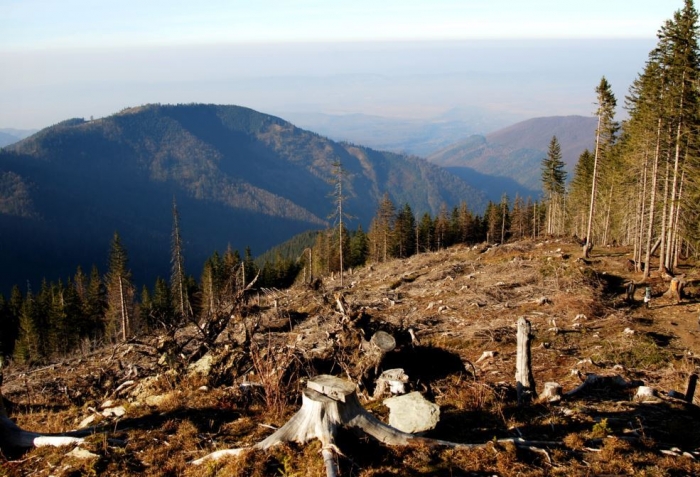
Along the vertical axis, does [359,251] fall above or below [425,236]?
below

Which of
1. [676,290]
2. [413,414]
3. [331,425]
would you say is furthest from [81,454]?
[676,290]

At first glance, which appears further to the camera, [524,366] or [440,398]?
[440,398]

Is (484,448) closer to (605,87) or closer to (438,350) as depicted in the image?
(438,350)

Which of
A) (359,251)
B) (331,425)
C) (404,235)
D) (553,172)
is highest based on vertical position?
(553,172)

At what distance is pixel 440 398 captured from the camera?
9.24 meters

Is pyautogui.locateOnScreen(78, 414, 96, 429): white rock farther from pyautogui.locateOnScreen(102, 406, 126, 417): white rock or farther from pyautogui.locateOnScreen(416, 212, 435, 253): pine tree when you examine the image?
pyautogui.locateOnScreen(416, 212, 435, 253): pine tree

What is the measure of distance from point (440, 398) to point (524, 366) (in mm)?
1694

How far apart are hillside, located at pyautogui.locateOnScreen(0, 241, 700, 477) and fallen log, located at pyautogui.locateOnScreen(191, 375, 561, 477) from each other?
87mm

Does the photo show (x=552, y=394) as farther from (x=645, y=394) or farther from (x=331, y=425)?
(x=331, y=425)

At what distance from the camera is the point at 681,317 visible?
16.3 m

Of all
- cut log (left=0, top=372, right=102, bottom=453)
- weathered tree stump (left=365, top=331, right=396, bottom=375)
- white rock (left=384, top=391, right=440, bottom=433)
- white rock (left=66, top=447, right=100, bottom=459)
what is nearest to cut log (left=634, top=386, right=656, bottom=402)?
white rock (left=384, top=391, right=440, bottom=433)

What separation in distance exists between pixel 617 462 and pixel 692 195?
22.7 meters

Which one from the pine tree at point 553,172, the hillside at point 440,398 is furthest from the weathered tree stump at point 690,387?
the pine tree at point 553,172

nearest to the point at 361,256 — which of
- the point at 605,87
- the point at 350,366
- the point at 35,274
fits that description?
the point at 605,87
